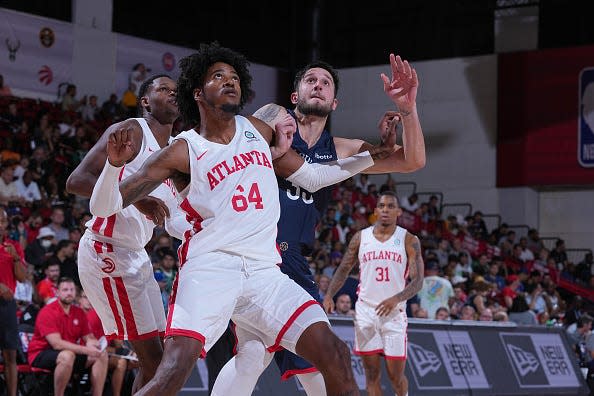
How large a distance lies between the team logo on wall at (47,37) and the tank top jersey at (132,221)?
15.8 metres

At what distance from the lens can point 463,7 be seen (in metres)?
26.3

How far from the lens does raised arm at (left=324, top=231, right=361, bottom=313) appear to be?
10.3 m

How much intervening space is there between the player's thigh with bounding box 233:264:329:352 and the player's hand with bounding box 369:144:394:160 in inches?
53.6

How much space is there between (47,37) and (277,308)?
17.4 meters

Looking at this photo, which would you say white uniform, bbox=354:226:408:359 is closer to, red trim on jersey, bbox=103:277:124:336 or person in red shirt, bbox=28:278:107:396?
person in red shirt, bbox=28:278:107:396

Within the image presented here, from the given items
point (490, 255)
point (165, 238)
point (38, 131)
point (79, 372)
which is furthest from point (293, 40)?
point (79, 372)

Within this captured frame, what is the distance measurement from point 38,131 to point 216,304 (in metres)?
13.3

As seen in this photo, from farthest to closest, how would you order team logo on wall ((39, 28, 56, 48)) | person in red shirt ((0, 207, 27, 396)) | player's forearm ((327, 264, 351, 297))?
1. team logo on wall ((39, 28, 56, 48))
2. player's forearm ((327, 264, 351, 297))
3. person in red shirt ((0, 207, 27, 396))

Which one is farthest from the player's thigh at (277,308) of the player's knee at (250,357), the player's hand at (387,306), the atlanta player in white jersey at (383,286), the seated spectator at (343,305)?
the seated spectator at (343,305)

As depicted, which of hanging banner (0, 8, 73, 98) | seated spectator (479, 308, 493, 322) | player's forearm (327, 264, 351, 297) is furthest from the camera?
hanging banner (0, 8, 73, 98)

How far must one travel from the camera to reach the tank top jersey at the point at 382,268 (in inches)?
429

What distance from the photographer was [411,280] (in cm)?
1072

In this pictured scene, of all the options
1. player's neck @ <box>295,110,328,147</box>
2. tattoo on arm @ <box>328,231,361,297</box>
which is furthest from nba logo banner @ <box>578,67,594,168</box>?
player's neck @ <box>295,110,328,147</box>

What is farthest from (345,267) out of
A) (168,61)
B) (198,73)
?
(168,61)
